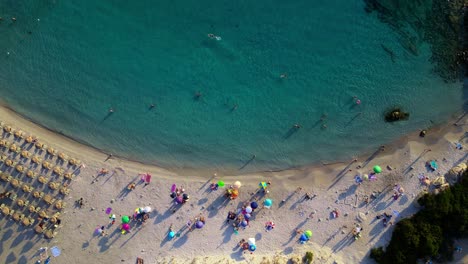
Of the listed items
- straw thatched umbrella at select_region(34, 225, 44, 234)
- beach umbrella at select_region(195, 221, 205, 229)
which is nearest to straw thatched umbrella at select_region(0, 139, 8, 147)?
straw thatched umbrella at select_region(34, 225, 44, 234)

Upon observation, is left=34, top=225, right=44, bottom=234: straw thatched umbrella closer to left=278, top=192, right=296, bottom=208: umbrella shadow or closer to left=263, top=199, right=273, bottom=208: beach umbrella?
left=263, top=199, right=273, bottom=208: beach umbrella

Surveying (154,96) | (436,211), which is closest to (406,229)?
(436,211)

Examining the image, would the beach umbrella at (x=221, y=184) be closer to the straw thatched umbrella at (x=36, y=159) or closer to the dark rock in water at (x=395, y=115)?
the dark rock in water at (x=395, y=115)

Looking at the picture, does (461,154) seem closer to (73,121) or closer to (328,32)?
(328,32)

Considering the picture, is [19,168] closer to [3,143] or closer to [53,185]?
[3,143]

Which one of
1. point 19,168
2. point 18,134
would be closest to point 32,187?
point 19,168

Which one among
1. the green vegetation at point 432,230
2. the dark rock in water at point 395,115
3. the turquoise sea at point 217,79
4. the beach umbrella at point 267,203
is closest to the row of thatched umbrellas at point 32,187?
the turquoise sea at point 217,79
